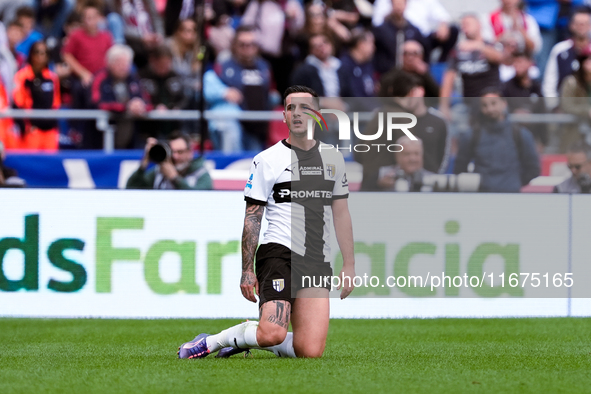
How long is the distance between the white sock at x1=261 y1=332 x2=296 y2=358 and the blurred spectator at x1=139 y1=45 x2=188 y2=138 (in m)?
6.97

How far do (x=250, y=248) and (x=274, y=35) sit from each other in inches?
318

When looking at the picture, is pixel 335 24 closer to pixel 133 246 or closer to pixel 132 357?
pixel 133 246

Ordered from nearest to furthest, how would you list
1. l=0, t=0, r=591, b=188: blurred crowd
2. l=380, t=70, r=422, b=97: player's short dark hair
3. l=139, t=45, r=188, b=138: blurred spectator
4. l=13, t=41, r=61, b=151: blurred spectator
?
l=380, t=70, r=422, b=97: player's short dark hair → l=0, t=0, r=591, b=188: blurred crowd → l=13, t=41, r=61, b=151: blurred spectator → l=139, t=45, r=188, b=138: blurred spectator

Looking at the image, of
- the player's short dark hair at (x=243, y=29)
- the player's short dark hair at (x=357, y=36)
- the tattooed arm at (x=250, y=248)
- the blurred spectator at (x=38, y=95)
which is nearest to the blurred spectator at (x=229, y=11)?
the player's short dark hair at (x=243, y=29)

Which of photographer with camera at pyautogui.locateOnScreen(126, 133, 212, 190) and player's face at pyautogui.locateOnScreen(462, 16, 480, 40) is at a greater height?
player's face at pyautogui.locateOnScreen(462, 16, 480, 40)

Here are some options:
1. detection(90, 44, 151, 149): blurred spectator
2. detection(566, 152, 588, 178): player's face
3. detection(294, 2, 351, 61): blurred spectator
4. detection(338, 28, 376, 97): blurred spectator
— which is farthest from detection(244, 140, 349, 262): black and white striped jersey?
detection(294, 2, 351, 61): blurred spectator

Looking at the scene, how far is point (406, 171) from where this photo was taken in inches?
392

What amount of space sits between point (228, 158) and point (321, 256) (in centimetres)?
525

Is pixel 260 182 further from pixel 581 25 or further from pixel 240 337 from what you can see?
pixel 581 25

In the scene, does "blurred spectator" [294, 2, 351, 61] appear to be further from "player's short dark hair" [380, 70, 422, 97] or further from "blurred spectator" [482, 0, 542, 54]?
"player's short dark hair" [380, 70, 422, 97]

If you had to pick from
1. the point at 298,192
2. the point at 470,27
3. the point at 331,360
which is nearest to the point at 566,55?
the point at 470,27

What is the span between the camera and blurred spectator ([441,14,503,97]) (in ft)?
41.5

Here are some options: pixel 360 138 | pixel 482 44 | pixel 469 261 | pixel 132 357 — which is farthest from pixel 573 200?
pixel 132 357

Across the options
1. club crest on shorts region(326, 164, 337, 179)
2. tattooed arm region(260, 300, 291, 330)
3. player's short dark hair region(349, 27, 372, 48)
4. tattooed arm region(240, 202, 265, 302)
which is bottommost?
tattooed arm region(260, 300, 291, 330)
